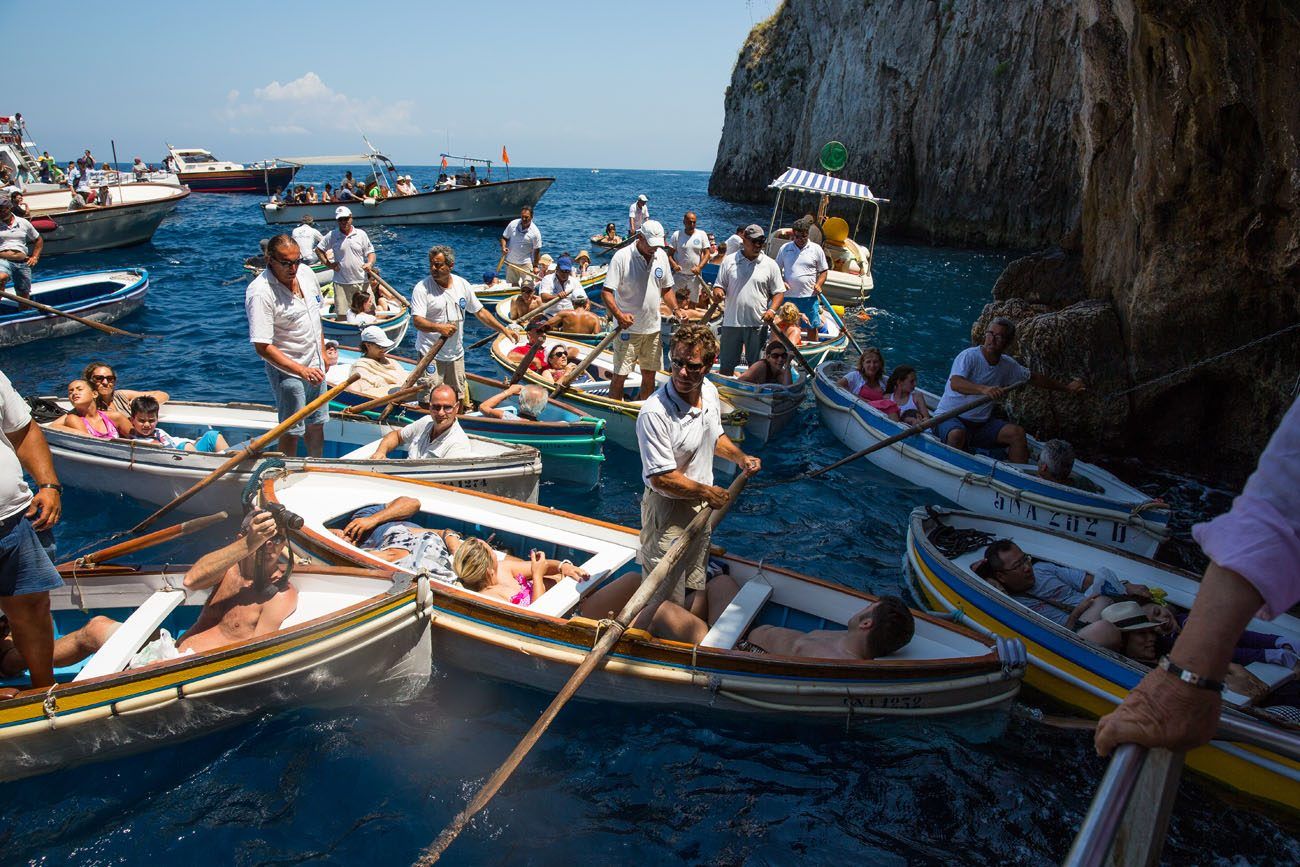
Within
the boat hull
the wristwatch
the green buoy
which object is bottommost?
the wristwatch

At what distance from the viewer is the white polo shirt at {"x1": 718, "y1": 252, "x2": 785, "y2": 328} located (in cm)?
1166

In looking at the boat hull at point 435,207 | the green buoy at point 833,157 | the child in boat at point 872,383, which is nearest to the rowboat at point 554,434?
the child in boat at point 872,383

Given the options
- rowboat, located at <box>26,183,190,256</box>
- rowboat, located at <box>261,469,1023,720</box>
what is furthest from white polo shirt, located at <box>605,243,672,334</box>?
rowboat, located at <box>26,183,190,256</box>

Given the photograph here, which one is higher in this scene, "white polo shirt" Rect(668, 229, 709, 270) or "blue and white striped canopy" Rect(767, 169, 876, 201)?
"blue and white striped canopy" Rect(767, 169, 876, 201)

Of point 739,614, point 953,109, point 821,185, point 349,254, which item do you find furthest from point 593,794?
point 953,109

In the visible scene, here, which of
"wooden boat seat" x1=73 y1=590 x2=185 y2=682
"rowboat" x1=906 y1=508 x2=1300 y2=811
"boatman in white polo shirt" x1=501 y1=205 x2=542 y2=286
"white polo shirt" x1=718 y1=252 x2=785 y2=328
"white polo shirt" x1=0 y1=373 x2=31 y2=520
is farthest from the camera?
"boatman in white polo shirt" x1=501 y1=205 x2=542 y2=286

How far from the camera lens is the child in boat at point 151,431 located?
897 cm

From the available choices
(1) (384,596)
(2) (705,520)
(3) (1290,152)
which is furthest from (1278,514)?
(3) (1290,152)

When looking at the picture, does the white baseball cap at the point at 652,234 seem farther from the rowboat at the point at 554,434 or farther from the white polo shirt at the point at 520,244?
the white polo shirt at the point at 520,244

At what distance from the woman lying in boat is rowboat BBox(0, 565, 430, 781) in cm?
345

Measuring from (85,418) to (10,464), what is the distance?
5215 millimetres

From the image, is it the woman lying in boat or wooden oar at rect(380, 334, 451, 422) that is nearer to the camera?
the woman lying in boat

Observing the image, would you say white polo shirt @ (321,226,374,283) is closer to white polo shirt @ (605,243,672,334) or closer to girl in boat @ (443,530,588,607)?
white polo shirt @ (605,243,672,334)

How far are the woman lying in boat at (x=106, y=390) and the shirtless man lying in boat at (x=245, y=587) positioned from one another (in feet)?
13.3
